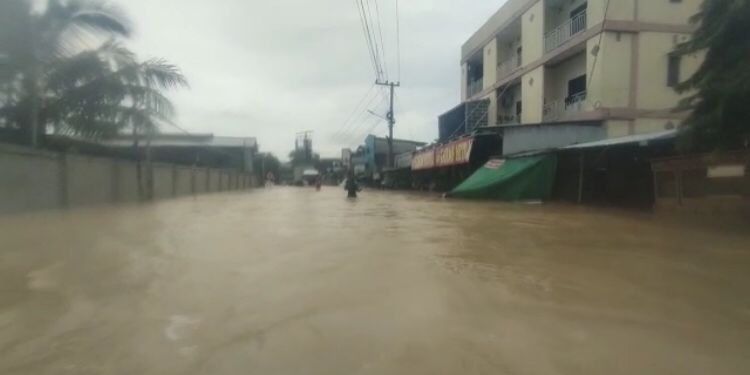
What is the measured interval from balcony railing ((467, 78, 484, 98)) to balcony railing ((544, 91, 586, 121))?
8.46 m

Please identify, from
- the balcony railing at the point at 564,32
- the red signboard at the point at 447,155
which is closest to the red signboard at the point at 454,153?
the red signboard at the point at 447,155

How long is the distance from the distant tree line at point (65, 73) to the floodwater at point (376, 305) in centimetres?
609

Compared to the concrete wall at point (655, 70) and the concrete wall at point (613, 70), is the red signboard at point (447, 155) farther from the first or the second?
the concrete wall at point (655, 70)

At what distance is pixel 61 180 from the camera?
1402 cm

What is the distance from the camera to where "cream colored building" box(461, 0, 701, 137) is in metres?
18.1

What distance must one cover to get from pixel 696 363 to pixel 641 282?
6.75ft

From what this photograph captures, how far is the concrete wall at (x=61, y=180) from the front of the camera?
1161 centimetres

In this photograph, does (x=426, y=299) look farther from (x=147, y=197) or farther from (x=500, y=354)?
(x=147, y=197)

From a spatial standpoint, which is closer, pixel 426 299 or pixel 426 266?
pixel 426 299

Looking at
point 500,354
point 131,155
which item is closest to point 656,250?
point 500,354

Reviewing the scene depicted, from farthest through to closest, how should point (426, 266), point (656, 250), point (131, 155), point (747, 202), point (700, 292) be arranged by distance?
point (131, 155), point (747, 202), point (656, 250), point (426, 266), point (700, 292)

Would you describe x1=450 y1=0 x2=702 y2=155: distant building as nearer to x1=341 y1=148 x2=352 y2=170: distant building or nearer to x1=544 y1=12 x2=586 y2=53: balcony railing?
x1=544 y1=12 x2=586 y2=53: balcony railing

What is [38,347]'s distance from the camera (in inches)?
124

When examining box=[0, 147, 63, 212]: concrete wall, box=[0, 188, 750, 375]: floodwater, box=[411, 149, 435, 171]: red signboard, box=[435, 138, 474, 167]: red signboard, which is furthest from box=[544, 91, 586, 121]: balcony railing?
box=[0, 147, 63, 212]: concrete wall
